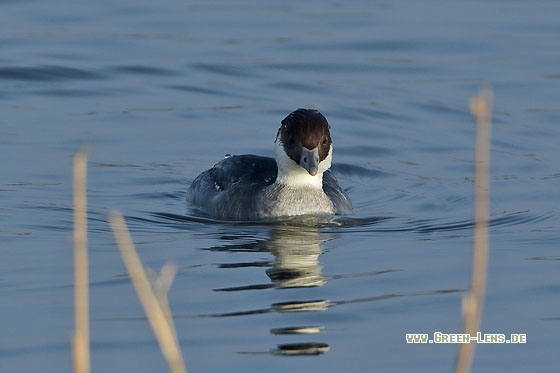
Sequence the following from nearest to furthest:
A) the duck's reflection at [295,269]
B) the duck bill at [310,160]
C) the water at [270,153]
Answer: the duck's reflection at [295,269], the water at [270,153], the duck bill at [310,160]

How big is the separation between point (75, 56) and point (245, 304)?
10566 mm

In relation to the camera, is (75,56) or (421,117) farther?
(75,56)

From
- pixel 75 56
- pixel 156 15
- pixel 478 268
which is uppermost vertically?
pixel 156 15

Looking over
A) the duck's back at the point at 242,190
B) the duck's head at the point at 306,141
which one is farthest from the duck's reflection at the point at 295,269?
the duck's head at the point at 306,141

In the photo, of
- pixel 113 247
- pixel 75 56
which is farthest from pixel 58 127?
pixel 113 247

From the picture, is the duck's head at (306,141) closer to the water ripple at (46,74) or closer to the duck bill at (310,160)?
the duck bill at (310,160)

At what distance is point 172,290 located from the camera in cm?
941

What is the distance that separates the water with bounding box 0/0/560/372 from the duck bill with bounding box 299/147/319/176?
61 cm

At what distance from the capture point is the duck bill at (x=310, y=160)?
11.7 metres

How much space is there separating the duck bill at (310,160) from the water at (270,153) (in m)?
0.61

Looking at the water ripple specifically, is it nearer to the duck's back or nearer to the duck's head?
the duck's back

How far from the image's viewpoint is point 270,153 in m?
15.4

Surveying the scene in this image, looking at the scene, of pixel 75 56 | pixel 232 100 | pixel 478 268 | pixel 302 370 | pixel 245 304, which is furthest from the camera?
pixel 75 56

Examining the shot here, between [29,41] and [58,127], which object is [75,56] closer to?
[29,41]
